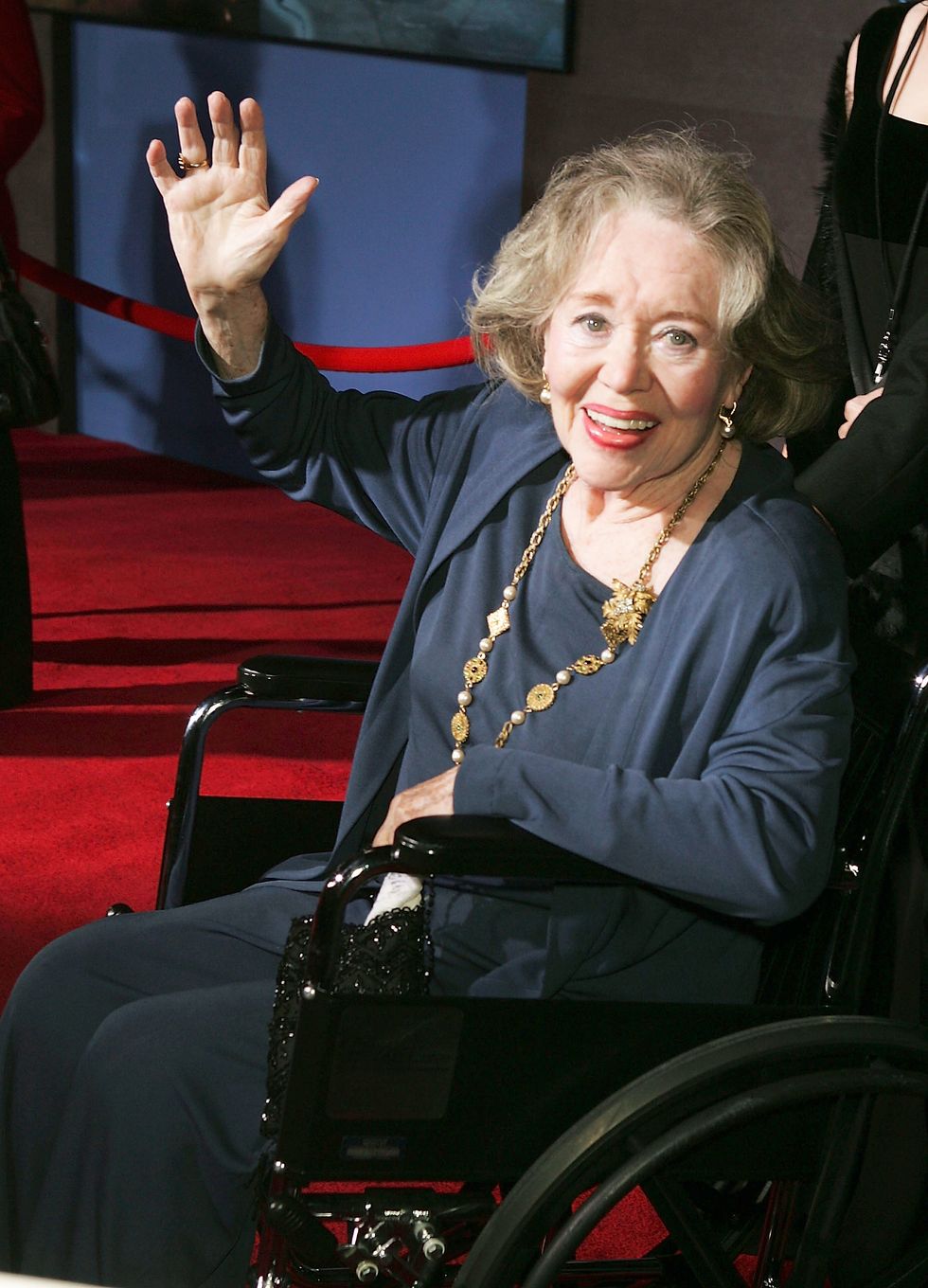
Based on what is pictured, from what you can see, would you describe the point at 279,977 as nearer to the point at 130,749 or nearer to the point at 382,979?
the point at 382,979

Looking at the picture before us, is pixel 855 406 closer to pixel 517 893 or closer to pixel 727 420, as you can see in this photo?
pixel 727 420

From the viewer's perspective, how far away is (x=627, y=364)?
4.91ft

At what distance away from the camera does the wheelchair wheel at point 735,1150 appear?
1192mm

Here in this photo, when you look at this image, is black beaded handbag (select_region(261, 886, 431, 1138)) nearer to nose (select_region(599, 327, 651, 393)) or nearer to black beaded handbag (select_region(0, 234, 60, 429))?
nose (select_region(599, 327, 651, 393))

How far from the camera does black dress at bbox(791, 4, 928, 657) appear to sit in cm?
160

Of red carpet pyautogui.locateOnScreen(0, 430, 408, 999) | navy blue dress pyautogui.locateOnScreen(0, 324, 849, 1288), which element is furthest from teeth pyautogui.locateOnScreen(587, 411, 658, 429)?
red carpet pyautogui.locateOnScreen(0, 430, 408, 999)

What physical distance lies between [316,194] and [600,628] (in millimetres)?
4511

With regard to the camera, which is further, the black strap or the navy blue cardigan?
the black strap

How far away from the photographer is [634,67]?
5176 mm

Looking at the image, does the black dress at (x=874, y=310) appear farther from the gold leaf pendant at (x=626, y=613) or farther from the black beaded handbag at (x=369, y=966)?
the black beaded handbag at (x=369, y=966)

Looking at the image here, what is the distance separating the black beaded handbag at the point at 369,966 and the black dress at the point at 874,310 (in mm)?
562

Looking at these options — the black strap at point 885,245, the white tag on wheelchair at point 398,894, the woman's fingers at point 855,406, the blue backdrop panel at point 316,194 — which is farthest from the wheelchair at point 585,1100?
the blue backdrop panel at point 316,194

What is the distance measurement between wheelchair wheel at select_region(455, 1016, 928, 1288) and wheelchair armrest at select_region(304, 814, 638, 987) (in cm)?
18

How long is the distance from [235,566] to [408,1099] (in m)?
3.90
